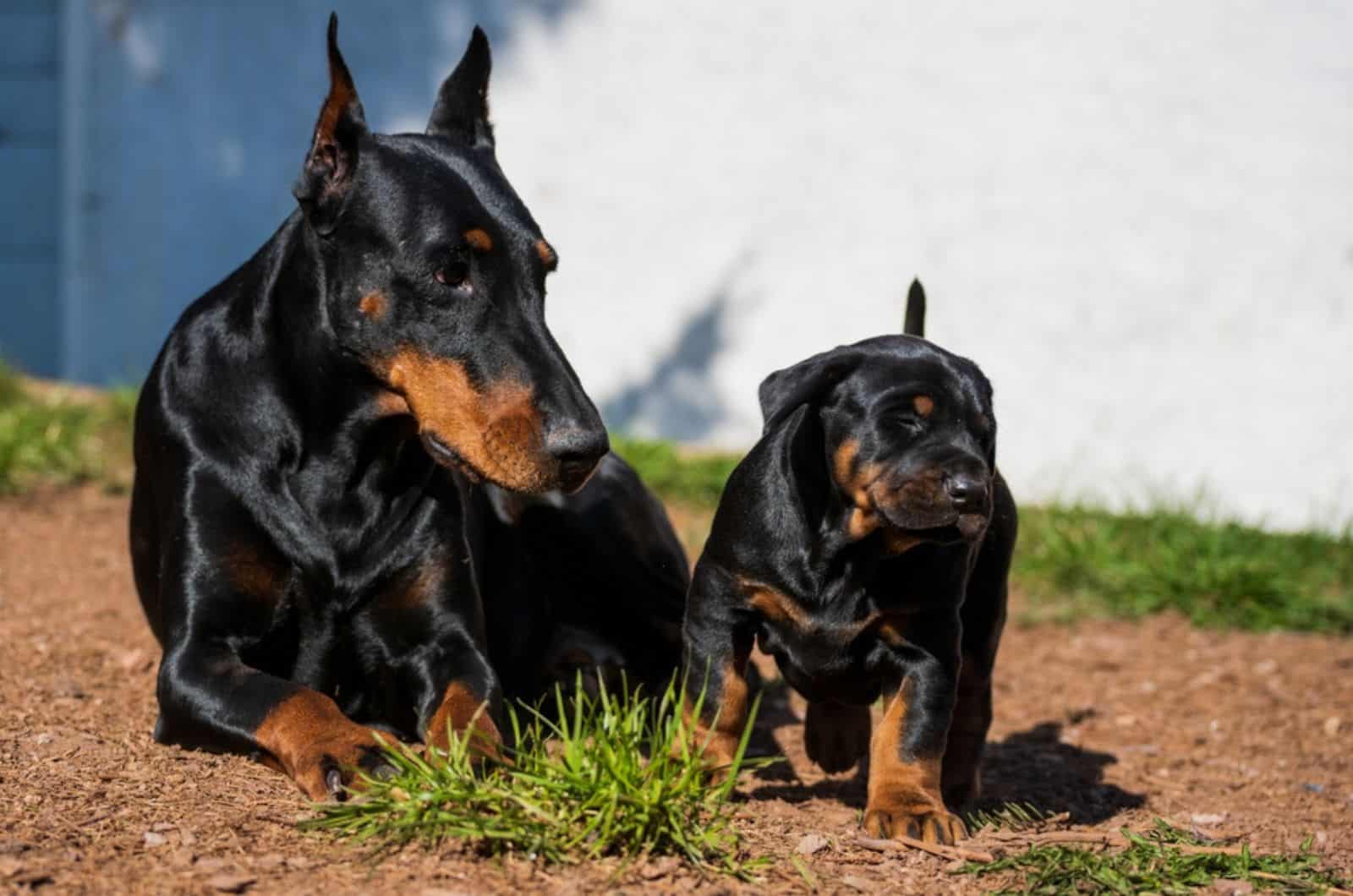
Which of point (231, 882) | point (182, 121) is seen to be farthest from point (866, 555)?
point (182, 121)

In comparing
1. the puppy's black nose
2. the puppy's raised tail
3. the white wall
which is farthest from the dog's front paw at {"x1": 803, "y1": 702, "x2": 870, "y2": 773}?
the white wall

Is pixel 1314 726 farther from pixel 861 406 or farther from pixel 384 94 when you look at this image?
pixel 384 94

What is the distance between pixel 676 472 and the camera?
8.37m

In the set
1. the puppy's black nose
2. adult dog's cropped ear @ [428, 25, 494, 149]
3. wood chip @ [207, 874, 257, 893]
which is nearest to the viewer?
wood chip @ [207, 874, 257, 893]

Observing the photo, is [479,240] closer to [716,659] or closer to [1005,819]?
[716,659]

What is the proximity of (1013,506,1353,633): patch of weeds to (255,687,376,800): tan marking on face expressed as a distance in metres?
4.20

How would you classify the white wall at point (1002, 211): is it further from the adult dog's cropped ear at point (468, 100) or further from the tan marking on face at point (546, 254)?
the tan marking on face at point (546, 254)

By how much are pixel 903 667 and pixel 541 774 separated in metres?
1.08

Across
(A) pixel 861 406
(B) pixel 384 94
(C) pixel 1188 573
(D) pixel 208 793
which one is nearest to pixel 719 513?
(A) pixel 861 406

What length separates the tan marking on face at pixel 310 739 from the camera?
3508 mm

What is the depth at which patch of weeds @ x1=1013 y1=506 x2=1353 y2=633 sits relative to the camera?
7.16 meters

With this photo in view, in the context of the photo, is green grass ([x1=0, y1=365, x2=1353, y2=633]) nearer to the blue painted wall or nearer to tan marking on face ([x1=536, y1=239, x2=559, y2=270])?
the blue painted wall

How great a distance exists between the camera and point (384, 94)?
33.6 feet

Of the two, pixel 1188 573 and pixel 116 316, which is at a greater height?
pixel 116 316
